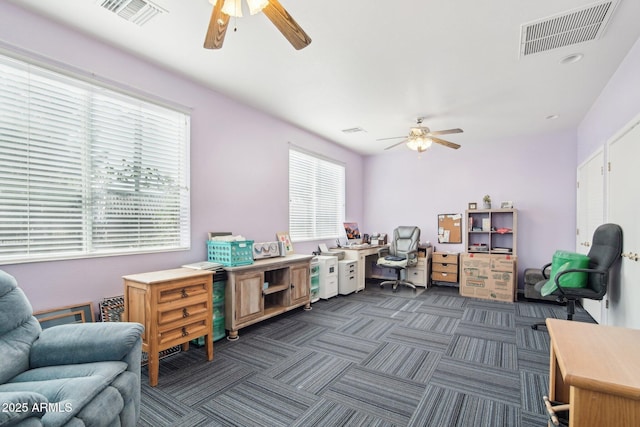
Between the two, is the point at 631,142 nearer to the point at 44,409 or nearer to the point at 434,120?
the point at 434,120

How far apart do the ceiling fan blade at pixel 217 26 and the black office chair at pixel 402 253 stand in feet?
14.7

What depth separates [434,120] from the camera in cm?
453

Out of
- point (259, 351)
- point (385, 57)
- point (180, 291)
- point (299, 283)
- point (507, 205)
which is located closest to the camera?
point (180, 291)

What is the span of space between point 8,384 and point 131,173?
187 centimetres

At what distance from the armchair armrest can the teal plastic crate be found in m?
1.53

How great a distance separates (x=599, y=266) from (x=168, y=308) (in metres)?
4.15

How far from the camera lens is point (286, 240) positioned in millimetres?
4559

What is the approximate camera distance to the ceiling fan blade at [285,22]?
5.21ft

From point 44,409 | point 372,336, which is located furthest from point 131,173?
point 372,336

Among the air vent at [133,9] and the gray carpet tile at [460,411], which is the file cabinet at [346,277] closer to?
the gray carpet tile at [460,411]

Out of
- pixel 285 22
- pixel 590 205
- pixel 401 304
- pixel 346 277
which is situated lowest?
pixel 401 304

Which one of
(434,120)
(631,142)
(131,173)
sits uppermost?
(434,120)

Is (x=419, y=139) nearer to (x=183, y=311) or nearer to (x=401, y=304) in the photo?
(x=401, y=304)

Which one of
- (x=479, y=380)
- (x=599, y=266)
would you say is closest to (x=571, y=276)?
(x=599, y=266)
